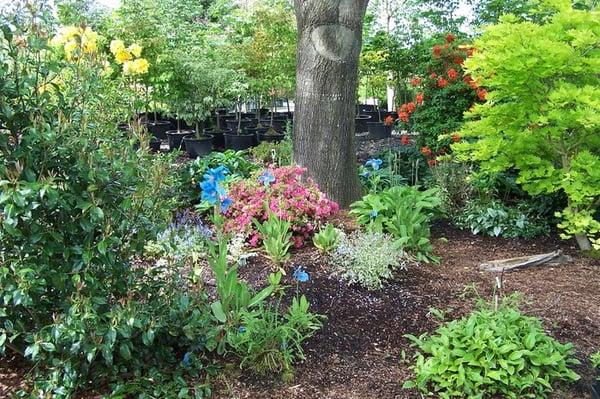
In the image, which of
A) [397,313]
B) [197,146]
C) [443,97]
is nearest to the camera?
[397,313]

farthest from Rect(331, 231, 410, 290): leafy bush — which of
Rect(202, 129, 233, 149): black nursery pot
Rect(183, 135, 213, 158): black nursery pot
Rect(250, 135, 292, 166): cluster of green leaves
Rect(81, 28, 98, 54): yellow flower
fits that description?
Rect(202, 129, 233, 149): black nursery pot

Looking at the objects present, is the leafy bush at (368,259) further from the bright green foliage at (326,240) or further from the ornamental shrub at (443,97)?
the ornamental shrub at (443,97)

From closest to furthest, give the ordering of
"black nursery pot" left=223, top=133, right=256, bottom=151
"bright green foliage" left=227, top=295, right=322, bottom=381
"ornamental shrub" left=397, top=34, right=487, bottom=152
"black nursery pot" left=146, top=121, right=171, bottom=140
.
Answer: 1. "bright green foliage" left=227, top=295, right=322, bottom=381
2. "ornamental shrub" left=397, top=34, right=487, bottom=152
3. "black nursery pot" left=223, top=133, right=256, bottom=151
4. "black nursery pot" left=146, top=121, right=171, bottom=140

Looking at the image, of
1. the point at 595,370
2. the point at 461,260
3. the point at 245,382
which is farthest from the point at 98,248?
the point at 461,260

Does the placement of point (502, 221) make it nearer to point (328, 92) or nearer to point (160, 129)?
point (328, 92)

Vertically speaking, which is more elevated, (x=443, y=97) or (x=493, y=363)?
(x=443, y=97)

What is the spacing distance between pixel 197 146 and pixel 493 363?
7.29 metres

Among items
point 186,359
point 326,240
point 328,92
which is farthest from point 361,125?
point 186,359

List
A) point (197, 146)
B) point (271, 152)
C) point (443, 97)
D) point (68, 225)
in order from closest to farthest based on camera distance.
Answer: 1. point (68, 225)
2. point (443, 97)
3. point (271, 152)
4. point (197, 146)

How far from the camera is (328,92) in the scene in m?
4.93

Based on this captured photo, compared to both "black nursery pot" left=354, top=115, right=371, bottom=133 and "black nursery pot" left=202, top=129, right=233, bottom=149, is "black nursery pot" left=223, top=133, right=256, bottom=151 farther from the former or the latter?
"black nursery pot" left=354, top=115, right=371, bottom=133

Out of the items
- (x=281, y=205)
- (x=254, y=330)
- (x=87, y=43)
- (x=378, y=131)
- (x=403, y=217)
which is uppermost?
(x=87, y=43)

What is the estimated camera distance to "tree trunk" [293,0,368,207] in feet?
15.6

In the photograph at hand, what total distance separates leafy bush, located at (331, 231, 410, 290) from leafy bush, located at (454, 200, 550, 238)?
1.34 m
